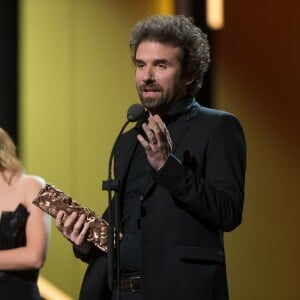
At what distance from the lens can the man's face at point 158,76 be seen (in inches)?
89.4

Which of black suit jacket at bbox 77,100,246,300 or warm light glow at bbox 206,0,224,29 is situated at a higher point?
warm light glow at bbox 206,0,224,29

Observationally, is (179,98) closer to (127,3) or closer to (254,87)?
(254,87)

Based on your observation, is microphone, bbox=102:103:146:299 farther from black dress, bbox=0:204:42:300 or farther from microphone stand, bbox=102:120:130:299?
black dress, bbox=0:204:42:300

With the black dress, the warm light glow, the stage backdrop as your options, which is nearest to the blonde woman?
the black dress

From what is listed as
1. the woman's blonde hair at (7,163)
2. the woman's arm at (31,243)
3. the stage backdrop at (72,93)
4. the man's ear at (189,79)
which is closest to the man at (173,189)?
the man's ear at (189,79)

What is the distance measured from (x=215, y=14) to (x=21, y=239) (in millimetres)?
2002

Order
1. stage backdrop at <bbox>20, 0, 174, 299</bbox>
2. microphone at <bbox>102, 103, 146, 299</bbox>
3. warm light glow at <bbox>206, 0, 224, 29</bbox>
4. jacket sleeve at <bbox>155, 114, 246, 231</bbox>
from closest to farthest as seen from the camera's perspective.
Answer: jacket sleeve at <bbox>155, 114, 246, 231</bbox>, microphone at <bbox>102, 103, 146, 299</bbox>, warm light glow at <bbox>206, 0, 224, 29</bbox>, stage backdrop at <bbox>20, 0, 174, 299</bbox>

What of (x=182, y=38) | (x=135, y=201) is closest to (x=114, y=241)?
(x=135, y=201)

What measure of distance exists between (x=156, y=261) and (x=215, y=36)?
2643 millimetres

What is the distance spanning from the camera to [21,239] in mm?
3180

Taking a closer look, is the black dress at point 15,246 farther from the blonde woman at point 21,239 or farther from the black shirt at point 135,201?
the black shirt at point 135,201

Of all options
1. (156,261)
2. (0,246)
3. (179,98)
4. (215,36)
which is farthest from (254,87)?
(156,261)

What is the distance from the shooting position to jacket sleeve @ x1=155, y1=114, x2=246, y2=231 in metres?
2.04

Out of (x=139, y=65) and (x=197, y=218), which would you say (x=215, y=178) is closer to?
(x=197, y=218)
